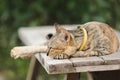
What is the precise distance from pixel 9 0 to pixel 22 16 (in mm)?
255

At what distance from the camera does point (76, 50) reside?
6.46 ft

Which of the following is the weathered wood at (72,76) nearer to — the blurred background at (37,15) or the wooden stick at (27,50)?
the wooden stick at (27,50)

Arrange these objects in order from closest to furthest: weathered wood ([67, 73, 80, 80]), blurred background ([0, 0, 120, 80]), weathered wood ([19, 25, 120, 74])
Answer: weathered wood ([19, 25, 120, 74]) → weathered wood ([67, 73, 80, 80]) → blurred background ([0, 0, 120, 80])

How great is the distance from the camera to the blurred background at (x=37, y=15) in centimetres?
460

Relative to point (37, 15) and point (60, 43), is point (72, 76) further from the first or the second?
point (37, 15)

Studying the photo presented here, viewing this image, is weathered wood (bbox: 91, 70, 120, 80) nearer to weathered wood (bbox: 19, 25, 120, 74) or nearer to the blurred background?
weathered wood (bbox: 19, 25, 120, 74)

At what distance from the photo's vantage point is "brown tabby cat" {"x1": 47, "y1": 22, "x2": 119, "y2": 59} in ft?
6.32

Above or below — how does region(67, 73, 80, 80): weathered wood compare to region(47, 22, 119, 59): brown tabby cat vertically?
below

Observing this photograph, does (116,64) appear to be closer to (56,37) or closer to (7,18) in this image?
(56,37)

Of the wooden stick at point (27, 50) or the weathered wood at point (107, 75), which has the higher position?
the wooden stick at point (27, 50)

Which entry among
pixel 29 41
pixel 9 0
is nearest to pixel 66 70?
pixel 29 41

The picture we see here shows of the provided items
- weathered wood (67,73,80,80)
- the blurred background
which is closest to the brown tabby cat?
weathered wood (67,73,80,80)

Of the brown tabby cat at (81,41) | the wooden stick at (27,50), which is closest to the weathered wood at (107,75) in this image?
the brown tabby cat at (81,41)

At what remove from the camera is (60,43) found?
6.29 ft
